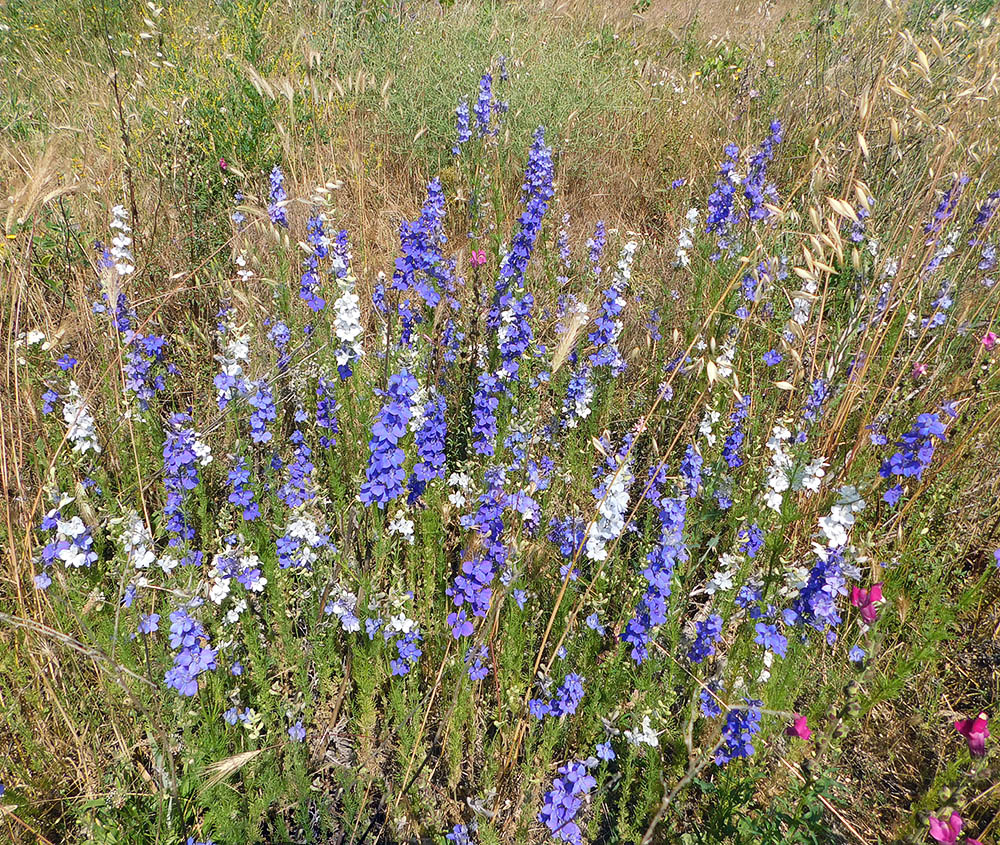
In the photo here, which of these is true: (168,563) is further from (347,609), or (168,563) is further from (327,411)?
(327,411)

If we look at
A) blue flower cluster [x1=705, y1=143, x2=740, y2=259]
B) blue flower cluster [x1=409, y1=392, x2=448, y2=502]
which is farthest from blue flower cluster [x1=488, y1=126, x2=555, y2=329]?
blue flower cluster [x1=705, y1=143, x2=740, y2=259]

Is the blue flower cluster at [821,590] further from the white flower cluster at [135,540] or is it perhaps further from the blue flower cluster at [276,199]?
the blue flower cluster at [276,199]

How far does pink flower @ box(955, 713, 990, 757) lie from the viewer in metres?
1.52

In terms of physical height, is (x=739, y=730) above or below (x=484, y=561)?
below

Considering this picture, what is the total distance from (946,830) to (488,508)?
1.37 meters

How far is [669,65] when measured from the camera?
744 cm

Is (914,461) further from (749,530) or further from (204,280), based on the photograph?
(204,280)

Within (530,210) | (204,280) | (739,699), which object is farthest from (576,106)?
(739,699)

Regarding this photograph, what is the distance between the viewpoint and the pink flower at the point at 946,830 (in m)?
1.36

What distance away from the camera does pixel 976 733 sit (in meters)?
1.56

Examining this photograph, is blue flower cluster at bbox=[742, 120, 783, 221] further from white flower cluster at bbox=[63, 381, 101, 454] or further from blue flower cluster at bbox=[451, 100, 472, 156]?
white flower cluster at bbox=[63, 381, 101, 454]

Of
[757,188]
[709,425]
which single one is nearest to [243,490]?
[709,425]

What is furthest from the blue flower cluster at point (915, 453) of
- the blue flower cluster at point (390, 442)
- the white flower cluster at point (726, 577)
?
the blue flower cluster at point (390, 442)

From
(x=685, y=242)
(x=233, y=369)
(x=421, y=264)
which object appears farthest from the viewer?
(x=685, y=242)
